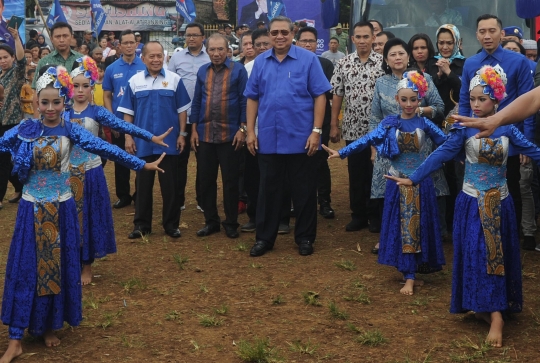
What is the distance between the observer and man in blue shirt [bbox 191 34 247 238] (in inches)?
347

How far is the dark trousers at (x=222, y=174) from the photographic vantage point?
349 inches

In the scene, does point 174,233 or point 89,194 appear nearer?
point 89,194

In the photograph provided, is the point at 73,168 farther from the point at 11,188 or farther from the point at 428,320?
the point at 11,188

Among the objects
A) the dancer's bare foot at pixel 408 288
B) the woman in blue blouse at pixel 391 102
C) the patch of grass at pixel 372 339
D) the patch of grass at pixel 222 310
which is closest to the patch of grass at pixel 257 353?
the patch of grass at pixel 372 339

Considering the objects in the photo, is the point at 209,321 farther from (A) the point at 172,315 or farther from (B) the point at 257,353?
(B) the point at 257,353

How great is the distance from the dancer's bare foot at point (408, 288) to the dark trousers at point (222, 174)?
8.64ft

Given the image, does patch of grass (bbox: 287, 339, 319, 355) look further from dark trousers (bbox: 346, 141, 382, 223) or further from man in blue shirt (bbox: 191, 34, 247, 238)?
dark trousers (bbox: 346, 141, 382, 223)

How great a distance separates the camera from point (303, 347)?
552cm

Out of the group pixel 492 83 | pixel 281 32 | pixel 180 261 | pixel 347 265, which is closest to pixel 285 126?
pixel 281 32

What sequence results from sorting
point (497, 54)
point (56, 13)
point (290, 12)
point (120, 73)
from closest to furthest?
point (497, 54)
point (120, 73)
point (56, 13)
point (290, 12)

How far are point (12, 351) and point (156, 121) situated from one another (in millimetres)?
3863

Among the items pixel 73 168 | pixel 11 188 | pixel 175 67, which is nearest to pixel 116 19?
pixel 11 188

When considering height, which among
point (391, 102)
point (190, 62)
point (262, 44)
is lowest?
point (391, 102)

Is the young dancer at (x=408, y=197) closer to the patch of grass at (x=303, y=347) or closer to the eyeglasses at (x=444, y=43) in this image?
the patch of grass at (x=303, y=347)
